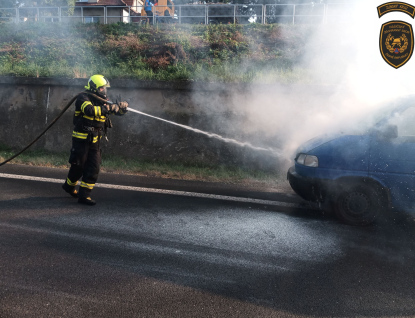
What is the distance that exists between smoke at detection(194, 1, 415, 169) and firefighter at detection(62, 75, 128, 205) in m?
3.72

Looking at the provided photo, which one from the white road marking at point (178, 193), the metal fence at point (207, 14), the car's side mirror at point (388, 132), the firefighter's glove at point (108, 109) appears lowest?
the white road marking at point (178, 193)

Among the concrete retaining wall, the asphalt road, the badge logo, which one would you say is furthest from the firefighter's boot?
the badge logo

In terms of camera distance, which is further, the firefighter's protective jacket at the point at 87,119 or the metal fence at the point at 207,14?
the metal fence at the point at 207,14

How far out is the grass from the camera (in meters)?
8.30

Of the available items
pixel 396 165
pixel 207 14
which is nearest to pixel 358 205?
pixel 396 165

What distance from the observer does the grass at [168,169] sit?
830 cm

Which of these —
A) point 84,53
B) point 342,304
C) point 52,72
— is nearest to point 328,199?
point 342,304

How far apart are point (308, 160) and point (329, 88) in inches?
134

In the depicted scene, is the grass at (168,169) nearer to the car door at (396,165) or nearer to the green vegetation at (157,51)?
the green vegetation at (157,51)

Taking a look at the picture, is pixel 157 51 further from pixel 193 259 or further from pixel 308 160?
pixel 193 259

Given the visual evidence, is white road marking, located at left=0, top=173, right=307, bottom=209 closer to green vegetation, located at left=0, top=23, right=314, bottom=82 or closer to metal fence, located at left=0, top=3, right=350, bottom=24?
green vegetation, located at left=0, top=23, right=314, bottom=82

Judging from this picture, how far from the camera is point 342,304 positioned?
3.42 metres

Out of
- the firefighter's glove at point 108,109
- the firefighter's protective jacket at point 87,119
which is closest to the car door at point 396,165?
the firefighter's glove at point 108,109

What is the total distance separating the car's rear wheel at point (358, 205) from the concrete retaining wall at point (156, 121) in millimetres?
3353
